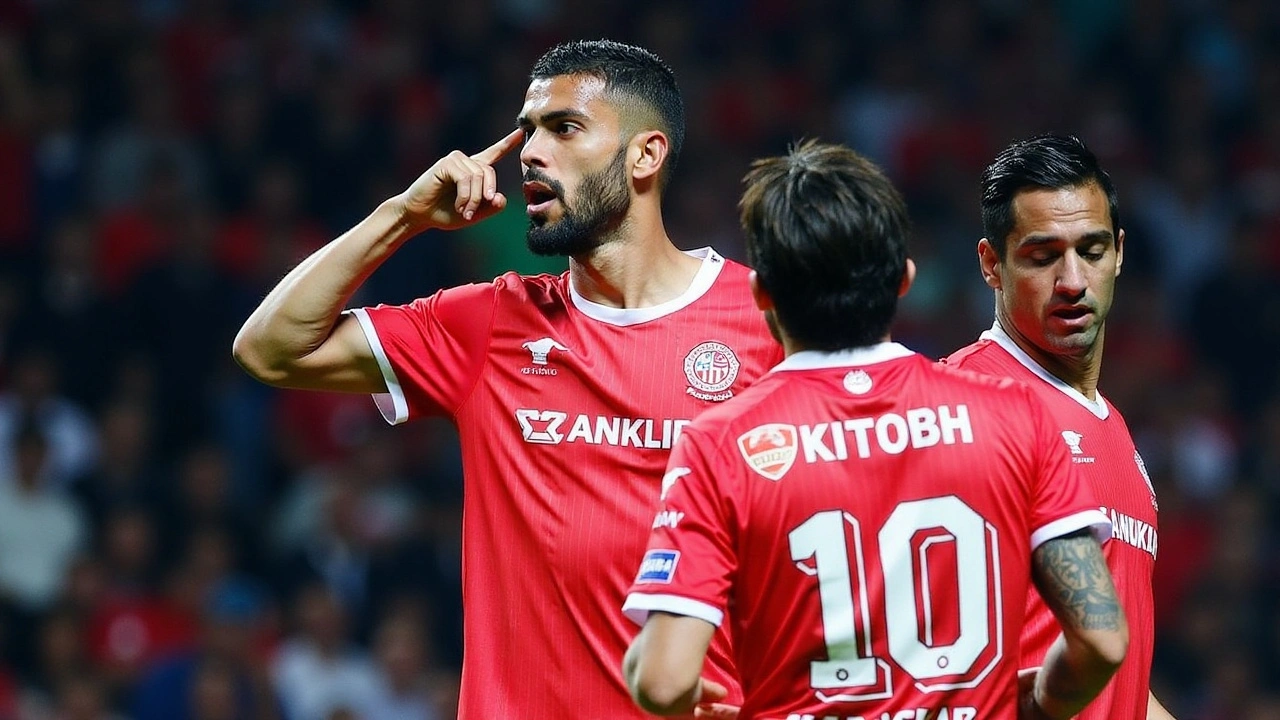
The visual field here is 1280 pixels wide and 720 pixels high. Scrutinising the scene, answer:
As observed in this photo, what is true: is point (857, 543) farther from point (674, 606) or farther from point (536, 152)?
point (536, 152)

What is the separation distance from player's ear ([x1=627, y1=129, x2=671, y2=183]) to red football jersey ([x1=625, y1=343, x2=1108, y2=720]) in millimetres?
1315

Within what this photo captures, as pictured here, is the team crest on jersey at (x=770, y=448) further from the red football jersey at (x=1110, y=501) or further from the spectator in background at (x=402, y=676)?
the spectator in background at (x=402, y=676)

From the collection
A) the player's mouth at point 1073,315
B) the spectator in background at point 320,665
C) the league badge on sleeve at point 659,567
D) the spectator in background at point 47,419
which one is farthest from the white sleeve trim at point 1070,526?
the spectator in background at point 47,419

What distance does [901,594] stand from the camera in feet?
10.2

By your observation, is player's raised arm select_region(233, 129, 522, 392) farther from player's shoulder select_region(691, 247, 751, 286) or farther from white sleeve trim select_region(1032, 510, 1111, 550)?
white sleeve trim select_region(1032, 510, 1111, 550)

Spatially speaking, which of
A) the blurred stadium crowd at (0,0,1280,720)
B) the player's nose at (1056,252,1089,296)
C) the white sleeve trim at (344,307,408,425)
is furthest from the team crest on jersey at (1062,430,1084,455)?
the blurred stadium crowd at (0,0,1280,720)

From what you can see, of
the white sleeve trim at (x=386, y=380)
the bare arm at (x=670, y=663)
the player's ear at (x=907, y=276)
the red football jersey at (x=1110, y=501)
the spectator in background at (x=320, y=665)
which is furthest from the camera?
the spectator in background at (x=320, y=665)

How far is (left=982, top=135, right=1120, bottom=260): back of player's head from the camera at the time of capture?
4.13 meters

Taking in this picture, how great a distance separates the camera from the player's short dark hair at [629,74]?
14.4 ft

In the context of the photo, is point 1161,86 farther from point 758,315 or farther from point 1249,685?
point 758,315

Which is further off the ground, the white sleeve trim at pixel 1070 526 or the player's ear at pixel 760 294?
the player's ear at pixel 760 294

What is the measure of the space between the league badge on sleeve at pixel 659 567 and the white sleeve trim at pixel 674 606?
29 millimetres

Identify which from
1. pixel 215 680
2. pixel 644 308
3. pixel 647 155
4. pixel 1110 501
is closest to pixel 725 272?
pixel 644 308

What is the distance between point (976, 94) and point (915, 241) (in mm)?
1904
